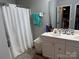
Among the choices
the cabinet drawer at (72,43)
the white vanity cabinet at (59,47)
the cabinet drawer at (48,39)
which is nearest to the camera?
the cabinet drawer at (72,43)

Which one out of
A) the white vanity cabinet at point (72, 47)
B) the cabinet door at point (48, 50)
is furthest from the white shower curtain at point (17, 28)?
the white vanity cabinet at point (72, 47)

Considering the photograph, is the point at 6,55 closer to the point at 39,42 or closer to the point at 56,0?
the point at 39,42

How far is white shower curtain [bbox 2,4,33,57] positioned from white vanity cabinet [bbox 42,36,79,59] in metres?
0.85

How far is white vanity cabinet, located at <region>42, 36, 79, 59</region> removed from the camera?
2.03 metres

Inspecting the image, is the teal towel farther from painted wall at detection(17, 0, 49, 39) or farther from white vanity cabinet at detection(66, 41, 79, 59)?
white vanity cabinet at detection(66, 41, 79, 59)

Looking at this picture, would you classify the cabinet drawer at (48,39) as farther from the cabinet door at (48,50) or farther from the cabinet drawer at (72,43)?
the cabinet drawer at (72,43)

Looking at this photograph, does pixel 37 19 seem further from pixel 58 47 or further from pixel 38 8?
pixel 58 47

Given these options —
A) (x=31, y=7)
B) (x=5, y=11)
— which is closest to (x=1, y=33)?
(x=5, y=11)

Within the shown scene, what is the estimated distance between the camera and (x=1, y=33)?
4.32 ft

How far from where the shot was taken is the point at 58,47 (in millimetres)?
2301

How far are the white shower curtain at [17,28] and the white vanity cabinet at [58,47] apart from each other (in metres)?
0.85

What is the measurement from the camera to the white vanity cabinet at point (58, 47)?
6.66 ft

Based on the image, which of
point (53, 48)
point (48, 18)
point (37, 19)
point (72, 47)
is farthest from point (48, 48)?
point (37, 19)

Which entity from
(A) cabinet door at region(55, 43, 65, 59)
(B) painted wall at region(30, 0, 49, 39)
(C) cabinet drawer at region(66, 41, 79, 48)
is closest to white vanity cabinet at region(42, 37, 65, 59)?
(A) cabinet door at region(55, 43, 65, 59)
